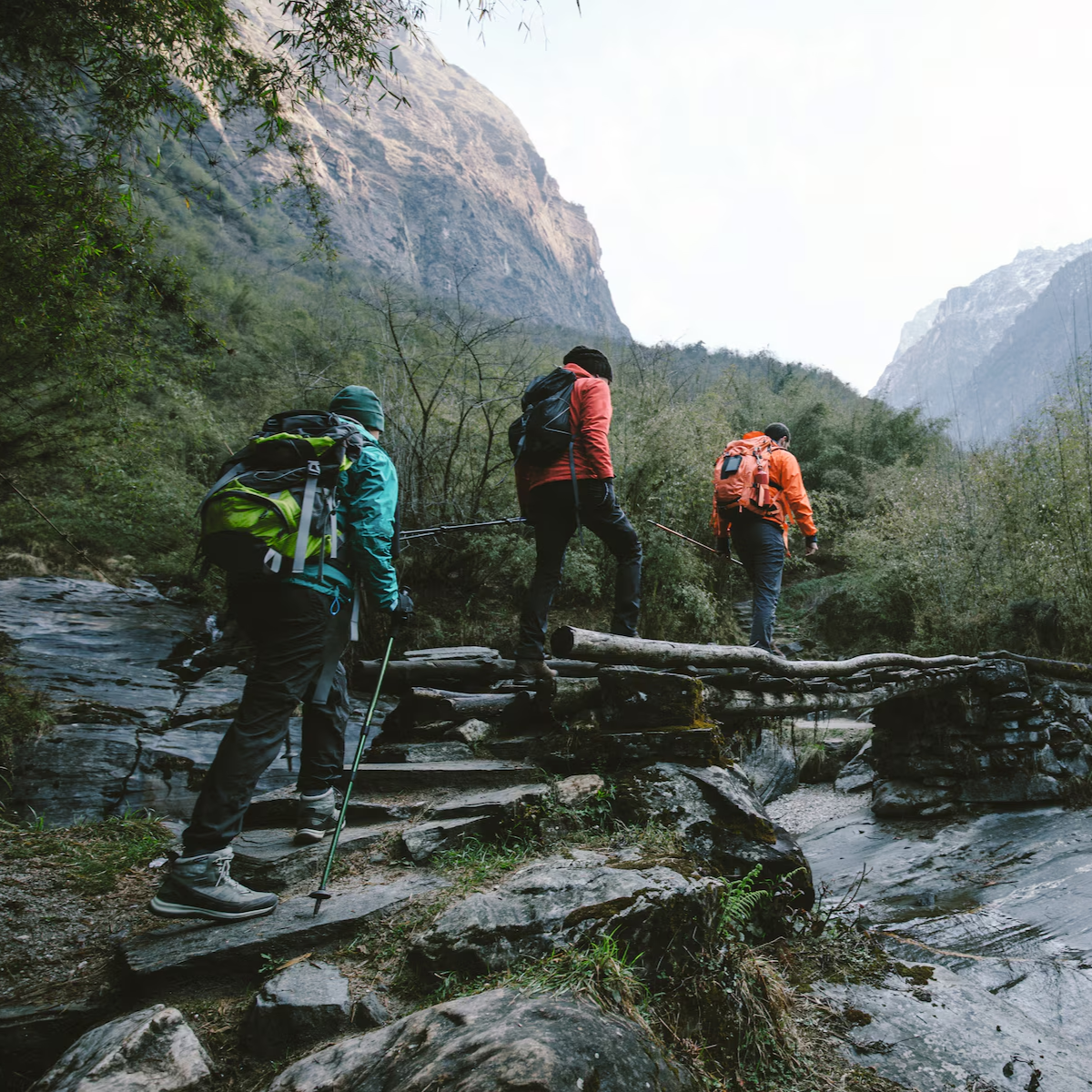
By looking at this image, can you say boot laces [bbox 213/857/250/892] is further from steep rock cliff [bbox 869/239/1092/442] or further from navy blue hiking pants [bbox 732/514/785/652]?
steep rock cliff [bbox 869/239/1092/442]

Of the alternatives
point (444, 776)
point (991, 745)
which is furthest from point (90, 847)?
point (991, 745)

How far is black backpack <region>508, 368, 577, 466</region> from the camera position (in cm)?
372

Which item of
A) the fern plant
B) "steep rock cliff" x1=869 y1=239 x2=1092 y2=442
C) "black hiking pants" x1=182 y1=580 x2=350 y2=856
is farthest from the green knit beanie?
"steep rock cliff" x1=869 y1=239 x2=1092 y2=442

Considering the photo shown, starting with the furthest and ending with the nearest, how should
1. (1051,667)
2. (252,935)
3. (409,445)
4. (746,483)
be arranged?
(409,445) < (1051,667) < (746,483) < (252,935)

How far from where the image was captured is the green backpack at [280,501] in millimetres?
2332

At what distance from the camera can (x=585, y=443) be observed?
374cm

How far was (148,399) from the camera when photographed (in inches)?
588

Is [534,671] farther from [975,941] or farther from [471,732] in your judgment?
[975,941]

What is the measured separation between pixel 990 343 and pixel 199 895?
125 metres

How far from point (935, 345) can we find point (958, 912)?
129m

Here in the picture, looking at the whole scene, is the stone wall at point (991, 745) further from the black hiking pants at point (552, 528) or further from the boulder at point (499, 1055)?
the boulder at point (499, 1055)

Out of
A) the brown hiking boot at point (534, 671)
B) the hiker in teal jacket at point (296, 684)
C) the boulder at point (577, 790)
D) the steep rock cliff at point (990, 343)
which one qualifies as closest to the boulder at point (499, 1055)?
the hiker in teal jacket at point (296, 684)

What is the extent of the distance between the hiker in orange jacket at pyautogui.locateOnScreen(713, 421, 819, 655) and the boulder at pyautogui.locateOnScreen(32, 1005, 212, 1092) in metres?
4.44

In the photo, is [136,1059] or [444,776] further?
[444,776]
